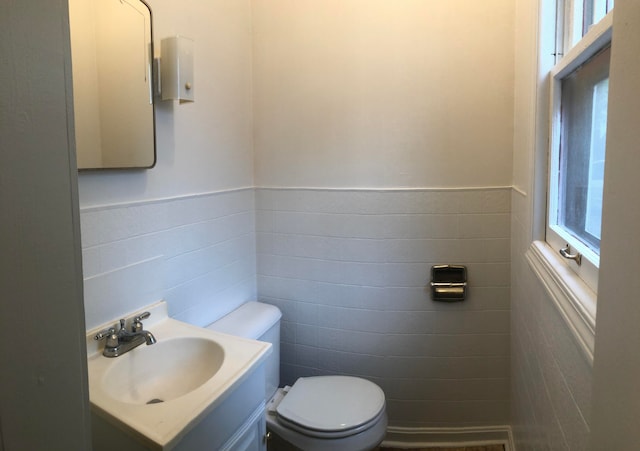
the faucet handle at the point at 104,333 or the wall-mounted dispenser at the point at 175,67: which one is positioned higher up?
the wall-mounted dispenser at the point at 175,67

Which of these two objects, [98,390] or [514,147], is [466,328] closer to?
[514,147]

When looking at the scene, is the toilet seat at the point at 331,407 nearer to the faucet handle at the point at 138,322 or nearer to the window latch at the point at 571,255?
the faucet handle at the point at 138,322

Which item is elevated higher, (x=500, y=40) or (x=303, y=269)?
(x=500, y=40)

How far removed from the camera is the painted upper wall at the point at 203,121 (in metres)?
1.48

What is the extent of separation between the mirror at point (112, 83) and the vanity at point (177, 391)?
1.87ft

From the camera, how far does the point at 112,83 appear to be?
138 centimetres

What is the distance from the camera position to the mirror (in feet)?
4.18

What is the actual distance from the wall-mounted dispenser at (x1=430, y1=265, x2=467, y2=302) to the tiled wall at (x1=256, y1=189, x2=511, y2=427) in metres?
0.04

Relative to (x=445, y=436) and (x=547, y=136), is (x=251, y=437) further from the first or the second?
(x=547, y=136)

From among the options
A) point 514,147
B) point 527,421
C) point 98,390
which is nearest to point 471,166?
point 514,147

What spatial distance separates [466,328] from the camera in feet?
6.64

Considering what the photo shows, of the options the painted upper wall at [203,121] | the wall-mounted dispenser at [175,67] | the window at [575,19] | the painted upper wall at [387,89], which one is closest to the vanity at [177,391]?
the painted upper wall at [203,121]

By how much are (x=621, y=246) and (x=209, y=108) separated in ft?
5.43

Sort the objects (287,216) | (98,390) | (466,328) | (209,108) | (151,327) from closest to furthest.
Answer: (98,390)
(151,327)
(209,108)
(466,328)
(287,216)
